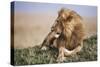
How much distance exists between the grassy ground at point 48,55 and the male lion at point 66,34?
0.06 meters

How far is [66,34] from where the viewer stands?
2322 millimetres

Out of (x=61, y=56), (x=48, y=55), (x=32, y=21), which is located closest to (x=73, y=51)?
(x=61, y=56)

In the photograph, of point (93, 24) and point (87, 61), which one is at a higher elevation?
point (93, 24)

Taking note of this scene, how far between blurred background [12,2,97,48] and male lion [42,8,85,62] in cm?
6

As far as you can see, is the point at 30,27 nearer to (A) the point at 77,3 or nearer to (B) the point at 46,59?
(B) the point at 46,59

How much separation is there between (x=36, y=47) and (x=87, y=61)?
687 mm

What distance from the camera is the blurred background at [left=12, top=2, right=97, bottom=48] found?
210 centimetres

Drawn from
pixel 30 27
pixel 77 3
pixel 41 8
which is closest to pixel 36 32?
pixel 30 27

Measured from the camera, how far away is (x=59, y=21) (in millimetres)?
2295

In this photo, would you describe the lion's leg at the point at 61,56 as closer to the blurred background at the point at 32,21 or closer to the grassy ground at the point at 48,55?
the grassy ground at the point at 48,55

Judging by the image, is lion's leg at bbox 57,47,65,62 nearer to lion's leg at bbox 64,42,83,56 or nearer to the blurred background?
lion's leg at bbox 64,42,83,56

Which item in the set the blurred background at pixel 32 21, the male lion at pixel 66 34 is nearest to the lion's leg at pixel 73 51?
the male lion at pixel 66 34

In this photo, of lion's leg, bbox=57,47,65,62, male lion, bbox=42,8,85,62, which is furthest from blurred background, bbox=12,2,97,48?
lion's leg, bbox=57,47,65,62

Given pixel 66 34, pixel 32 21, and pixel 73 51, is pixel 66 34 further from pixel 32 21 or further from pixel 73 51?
pixel 32 21
